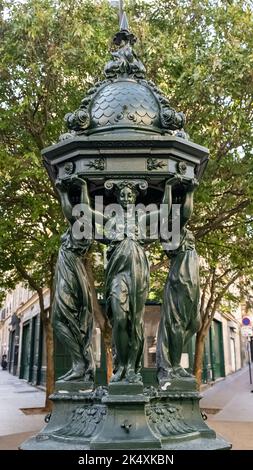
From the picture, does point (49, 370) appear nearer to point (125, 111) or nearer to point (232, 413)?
point (232, 413)

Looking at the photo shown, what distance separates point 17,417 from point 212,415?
5.37m

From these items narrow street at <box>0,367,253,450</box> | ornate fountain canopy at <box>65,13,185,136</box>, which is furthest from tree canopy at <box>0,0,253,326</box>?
ornate fountain canopy at <box>65,13,185,136</box>

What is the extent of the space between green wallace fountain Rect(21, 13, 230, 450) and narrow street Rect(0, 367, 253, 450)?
9.02 feet

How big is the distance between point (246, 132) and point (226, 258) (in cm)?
568

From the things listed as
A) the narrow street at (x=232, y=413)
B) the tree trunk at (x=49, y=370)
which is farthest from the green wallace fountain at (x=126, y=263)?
the tree trunk at (x=49, y=370)

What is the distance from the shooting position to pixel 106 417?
11.9 feet

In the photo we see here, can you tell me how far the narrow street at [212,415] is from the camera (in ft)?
25.0

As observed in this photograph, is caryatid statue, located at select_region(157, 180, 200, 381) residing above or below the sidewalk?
above

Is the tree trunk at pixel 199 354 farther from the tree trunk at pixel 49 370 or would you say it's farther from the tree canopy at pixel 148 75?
the tree canopy at pixel 148 75

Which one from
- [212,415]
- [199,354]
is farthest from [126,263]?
[199,354]

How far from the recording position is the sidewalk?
280 inches

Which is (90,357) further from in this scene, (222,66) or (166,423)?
(222,66)

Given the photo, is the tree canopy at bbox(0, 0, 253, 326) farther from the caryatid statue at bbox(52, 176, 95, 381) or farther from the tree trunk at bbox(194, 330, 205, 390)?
the tree trunk at bbox(194, 330, 205, 390)
